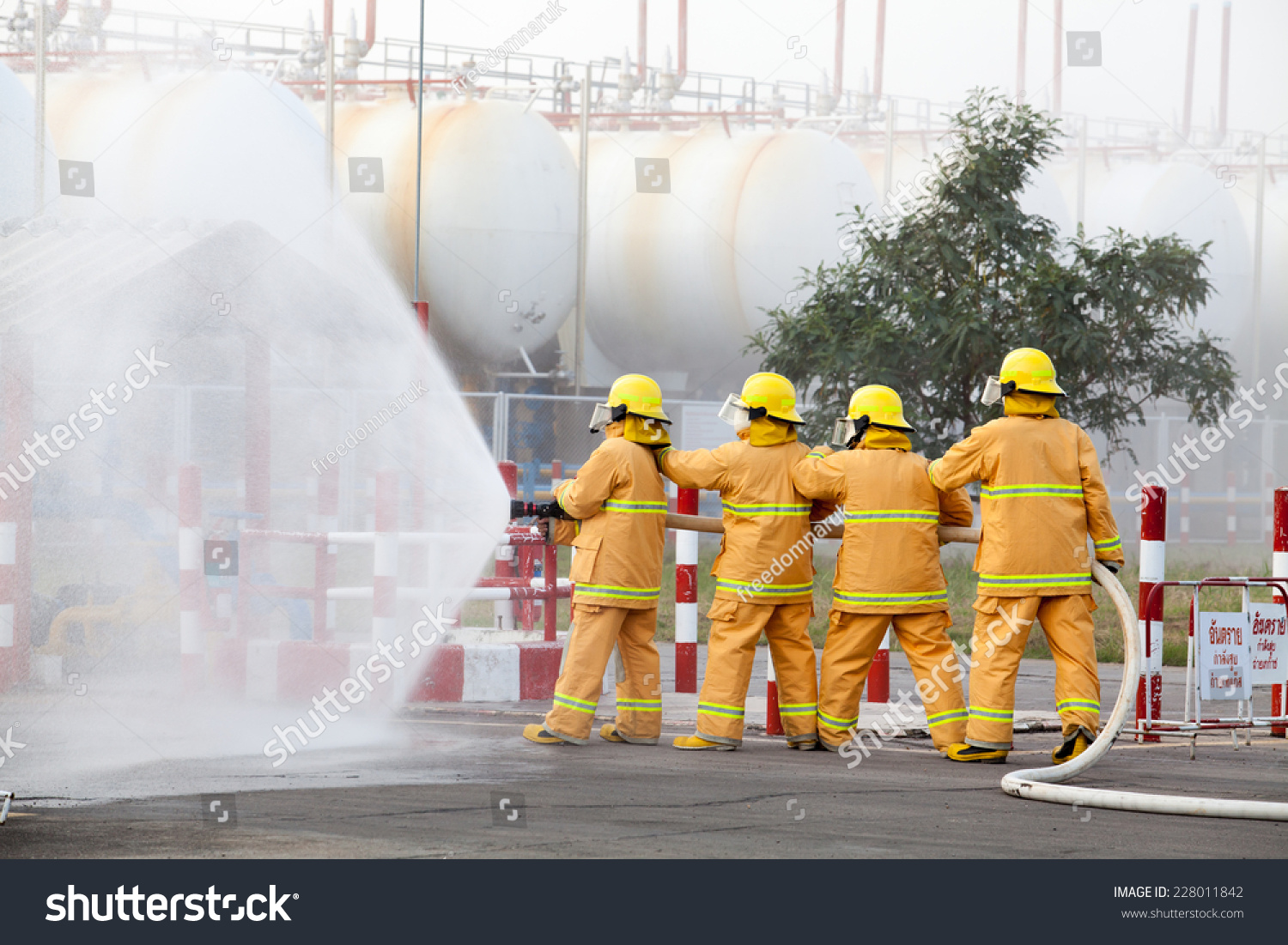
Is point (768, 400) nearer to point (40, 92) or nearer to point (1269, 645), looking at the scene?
point (1269, 645)

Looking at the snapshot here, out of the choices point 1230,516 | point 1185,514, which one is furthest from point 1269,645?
point 1230,516

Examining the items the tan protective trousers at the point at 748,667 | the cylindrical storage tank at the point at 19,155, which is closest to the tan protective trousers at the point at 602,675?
the tan protective trousers at the point at 748,667

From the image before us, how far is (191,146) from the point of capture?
12820 mm

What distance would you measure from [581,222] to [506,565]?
10.3 m

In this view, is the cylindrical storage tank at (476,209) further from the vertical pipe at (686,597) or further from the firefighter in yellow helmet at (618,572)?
the firefighter in yellow helmet at (618,572)

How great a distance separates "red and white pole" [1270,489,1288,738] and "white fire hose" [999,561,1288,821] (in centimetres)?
139

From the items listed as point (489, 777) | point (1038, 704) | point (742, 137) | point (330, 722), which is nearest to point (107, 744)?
point (330, 722)

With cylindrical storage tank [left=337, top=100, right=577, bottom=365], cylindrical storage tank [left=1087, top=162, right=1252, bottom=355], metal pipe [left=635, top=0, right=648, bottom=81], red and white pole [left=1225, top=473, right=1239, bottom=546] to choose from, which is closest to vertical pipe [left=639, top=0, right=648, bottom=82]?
metal pipe [left=635, top=0, right=648, bottom=81]

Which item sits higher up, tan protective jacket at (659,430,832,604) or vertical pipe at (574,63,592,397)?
vertical pipe at (574,63,592,397)

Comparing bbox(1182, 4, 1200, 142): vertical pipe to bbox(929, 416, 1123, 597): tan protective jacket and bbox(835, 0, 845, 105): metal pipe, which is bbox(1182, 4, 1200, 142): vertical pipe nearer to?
bbox(835, 0, 845, 105): metal pipe

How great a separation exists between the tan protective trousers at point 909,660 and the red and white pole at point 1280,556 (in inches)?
70.5

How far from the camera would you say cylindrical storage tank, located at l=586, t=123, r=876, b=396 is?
64.0ft

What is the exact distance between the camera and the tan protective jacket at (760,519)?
7031mm
